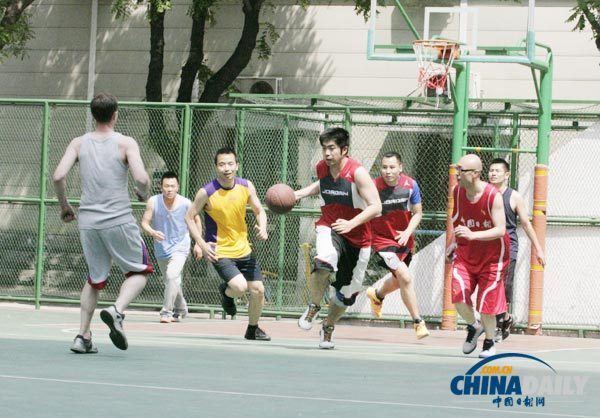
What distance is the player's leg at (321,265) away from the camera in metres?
13.2

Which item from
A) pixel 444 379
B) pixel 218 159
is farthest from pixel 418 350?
pixel 444 379

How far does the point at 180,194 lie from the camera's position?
2005cm

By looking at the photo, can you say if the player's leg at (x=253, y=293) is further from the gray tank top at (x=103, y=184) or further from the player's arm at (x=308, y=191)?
the gray tank top at (x=103, y=184)

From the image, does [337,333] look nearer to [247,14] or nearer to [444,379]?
[444,379]

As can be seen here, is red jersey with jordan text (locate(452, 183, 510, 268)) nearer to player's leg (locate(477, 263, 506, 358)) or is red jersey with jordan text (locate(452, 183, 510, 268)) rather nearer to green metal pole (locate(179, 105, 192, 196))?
player's leg (locate(477, 263, 506, 358))

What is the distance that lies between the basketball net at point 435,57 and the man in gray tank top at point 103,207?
22.5 feet

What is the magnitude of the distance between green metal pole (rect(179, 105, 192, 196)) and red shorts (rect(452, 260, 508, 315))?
7135 mm

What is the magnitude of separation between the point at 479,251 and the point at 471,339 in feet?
2.62

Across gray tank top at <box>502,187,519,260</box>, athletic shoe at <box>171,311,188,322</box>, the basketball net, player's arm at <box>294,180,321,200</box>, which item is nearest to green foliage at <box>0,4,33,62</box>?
athletic shoe at <box>171,311,188,322</box>

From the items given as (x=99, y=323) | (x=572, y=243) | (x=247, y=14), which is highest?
(x=247, y=14)

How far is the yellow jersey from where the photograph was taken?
1451 cm

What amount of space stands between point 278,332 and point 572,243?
418cm

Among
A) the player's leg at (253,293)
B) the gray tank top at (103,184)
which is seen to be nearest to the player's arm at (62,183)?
the gray tank top at (103,184)

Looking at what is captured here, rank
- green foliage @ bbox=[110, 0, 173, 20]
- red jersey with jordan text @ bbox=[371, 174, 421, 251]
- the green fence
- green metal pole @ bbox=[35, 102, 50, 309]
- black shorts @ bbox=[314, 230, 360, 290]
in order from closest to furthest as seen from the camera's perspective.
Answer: black shorts @ bbox=[314, 230, 360, 290] < red jersey with jordan text @ bbox=[371, 174, 421, 251] < the green fence < green metal pole @ bbox=[35, 102, 50, 309] < green foliage @ bbox=[110, 0, 173, 20]
